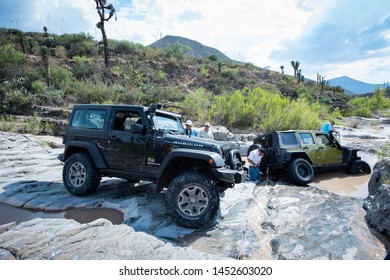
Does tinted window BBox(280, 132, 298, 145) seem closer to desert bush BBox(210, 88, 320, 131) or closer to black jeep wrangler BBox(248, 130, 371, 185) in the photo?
black jeep wrangler BBox(248, 130, 371, 185)

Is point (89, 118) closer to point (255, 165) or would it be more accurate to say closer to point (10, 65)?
point (255, 165)

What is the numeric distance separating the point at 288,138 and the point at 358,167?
2798 millimetres

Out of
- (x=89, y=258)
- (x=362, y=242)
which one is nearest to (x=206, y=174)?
(x=89, y=258)

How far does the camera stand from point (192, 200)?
154 inches

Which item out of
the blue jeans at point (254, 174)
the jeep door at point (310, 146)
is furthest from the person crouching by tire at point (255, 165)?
the jeep door at point (310, 146)

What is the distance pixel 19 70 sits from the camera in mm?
17188

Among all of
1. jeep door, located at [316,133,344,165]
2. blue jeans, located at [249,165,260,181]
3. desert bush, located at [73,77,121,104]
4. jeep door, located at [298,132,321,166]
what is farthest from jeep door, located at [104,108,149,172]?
desert bush, located at [73,77,121,104]

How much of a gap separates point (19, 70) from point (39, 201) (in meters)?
16.5

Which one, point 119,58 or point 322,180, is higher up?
point 119,58

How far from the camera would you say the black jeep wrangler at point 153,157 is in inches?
151

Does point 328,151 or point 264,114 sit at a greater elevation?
point 264,114

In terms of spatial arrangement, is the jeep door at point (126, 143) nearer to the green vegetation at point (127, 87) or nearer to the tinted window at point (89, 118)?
the tinted window at point (89, 118)

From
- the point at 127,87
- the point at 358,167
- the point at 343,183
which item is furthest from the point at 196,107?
the point at 343,183

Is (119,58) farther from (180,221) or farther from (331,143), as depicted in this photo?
(180,221)
